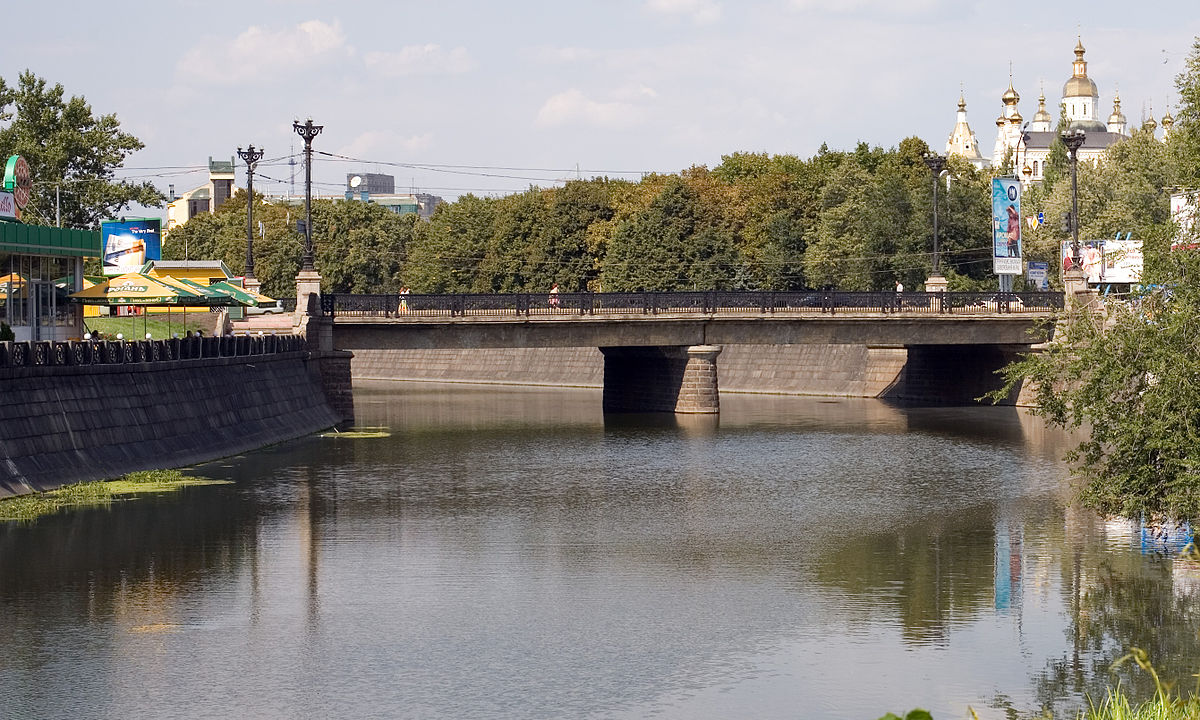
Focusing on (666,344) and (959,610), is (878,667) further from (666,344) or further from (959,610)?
(666,344)

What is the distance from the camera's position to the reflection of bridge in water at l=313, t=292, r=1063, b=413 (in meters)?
75.8

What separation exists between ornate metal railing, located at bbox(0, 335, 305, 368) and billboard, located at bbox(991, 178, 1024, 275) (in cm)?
3662

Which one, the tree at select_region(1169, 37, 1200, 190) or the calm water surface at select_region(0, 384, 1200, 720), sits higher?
the tree at select_region(1169, 37, 1200, 190)

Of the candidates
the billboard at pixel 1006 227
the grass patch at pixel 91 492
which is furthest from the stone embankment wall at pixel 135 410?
the billboard at pixel 1006 227

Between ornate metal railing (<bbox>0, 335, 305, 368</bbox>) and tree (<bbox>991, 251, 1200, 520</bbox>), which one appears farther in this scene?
ornate metal railing (<bbox>0, 335, 305, 368</bbox>)

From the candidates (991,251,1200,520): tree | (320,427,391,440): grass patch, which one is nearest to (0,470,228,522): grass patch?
(320,427,391,440): grass patch

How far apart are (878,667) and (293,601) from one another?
1141 centimetres

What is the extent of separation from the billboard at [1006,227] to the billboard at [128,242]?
4451 cm

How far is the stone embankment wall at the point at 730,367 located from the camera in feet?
319

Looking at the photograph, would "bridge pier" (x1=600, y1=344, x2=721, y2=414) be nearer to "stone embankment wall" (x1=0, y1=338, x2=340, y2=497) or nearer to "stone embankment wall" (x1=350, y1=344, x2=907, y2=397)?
"stone embankment wall" (x1=350, y1=344, x2=907, y2=397)

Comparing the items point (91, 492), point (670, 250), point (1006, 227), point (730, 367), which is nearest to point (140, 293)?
point (91, 492)

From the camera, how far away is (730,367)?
105 meters

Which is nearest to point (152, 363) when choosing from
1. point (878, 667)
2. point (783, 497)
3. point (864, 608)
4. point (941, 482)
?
point (783, 497)

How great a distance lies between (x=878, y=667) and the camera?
25875 mm
